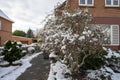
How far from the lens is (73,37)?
35.1 feet

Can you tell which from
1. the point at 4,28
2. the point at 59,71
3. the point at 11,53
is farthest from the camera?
the point at 4,28

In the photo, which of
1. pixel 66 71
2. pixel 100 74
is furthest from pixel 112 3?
pixel 66 71

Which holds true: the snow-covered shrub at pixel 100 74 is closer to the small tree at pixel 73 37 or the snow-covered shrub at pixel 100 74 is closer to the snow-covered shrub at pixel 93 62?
the snow-covered shrub at pixel 93 62

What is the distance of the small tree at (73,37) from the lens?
10.7 metres

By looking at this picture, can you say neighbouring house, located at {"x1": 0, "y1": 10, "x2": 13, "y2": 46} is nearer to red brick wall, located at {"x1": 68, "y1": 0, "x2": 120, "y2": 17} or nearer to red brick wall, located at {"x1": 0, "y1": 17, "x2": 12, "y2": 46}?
red brick wall, located at {"x1": 0, "y1": 17, "x2": 12, "y2": 46}

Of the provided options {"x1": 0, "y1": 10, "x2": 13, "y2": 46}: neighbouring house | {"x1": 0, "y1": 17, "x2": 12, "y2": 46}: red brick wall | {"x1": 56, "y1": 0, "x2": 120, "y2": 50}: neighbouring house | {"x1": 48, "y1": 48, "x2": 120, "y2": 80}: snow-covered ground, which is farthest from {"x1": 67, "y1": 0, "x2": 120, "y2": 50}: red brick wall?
{"x1": 0, "y1": 17, "x2": 12, "y2": 46}: red brick wall

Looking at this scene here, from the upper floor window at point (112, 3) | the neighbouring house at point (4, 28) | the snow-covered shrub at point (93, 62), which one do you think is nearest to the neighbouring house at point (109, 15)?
the upper floor window at point (112, 3)

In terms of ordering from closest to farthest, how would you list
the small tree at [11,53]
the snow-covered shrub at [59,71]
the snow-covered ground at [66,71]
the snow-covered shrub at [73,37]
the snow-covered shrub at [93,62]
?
the snow-covered shrub at [73,37], the snow-covered shrub at [59,71], the snow-covered ground at [66,71], the snow-covered shrub at [93,62], the small tree at [11,53]

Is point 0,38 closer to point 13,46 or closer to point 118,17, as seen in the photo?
point 13,46

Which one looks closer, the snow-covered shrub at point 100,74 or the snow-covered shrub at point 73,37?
the snow-covered shrub at point 73,37

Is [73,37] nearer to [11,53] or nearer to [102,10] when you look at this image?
[11,53]

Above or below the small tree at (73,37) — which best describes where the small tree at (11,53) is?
below

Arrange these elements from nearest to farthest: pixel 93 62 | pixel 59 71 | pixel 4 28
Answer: pixel 59 71 → pixel 93 62 → pixel 4 28

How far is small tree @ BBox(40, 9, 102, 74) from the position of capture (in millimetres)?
10734
